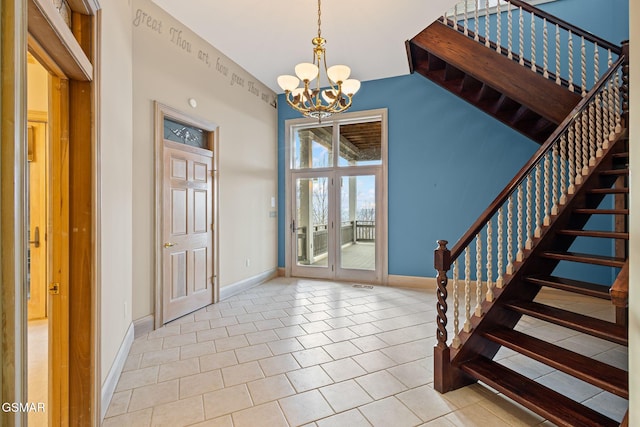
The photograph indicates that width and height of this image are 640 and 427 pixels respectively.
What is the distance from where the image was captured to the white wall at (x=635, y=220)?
1.17 m

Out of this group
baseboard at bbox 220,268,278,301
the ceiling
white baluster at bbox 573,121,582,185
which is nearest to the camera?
white baluster at bbox 573,121,582,185

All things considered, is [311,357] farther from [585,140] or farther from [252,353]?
[585,140]

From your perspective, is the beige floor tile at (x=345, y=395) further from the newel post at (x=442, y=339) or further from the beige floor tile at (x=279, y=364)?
the newel post at (x=442, y=339)

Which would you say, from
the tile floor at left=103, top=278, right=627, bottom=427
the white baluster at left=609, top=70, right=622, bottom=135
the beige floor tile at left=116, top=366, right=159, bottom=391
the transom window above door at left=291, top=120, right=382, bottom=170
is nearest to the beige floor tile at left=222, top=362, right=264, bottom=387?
the tile floor at left=103, top=278, right=627, bottom=427

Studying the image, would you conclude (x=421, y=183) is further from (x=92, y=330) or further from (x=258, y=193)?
(x=92, y=330)

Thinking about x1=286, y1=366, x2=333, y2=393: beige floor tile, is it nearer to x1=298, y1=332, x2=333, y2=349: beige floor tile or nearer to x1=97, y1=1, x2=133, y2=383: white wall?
x1=298, y1=332, x2=333, y2=349: beige floor tile

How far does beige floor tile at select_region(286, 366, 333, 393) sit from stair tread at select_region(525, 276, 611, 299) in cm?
176

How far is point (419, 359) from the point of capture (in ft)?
8.73

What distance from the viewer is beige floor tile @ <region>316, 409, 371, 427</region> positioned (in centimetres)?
187

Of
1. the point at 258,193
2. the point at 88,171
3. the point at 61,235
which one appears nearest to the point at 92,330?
the point at 61,235

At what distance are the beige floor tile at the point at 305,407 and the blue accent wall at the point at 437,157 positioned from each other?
10.8 feet

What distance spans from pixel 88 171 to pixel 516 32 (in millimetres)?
5611
